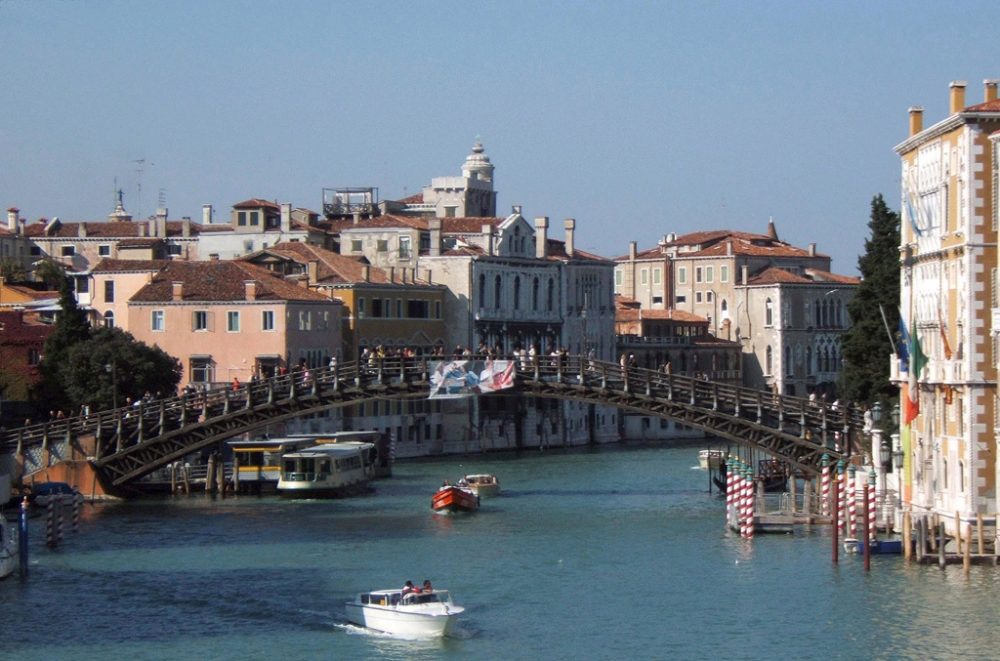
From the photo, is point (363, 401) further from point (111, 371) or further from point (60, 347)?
point (60, 347)

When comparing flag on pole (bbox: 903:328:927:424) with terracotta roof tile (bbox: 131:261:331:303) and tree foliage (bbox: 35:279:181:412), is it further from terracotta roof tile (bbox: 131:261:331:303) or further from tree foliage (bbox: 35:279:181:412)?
terracotta roof tile (bbox: 131:261:331:303)

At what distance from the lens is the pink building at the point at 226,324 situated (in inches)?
2675

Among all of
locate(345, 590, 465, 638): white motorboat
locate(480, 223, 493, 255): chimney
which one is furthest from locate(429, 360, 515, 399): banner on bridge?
locate(480, 223, 493, 255): chimney

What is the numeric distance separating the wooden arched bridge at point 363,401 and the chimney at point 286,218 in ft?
95.3

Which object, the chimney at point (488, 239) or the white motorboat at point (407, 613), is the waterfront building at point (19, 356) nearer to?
the chimney at point (488, 239)

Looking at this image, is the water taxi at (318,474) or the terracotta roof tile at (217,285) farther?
the terracotta roof tile at (217,285)

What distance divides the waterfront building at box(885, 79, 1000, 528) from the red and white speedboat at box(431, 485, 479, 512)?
1091 cm

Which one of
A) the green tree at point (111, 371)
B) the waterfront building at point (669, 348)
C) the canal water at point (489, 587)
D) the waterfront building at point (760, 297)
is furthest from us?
the waterfront building at point (760, 297)

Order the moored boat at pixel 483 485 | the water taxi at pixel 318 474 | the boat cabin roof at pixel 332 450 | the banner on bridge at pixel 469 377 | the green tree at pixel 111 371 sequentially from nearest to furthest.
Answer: the banner on bridge at pixel 469 377, the moored boat at pixel 483 485, the water taxi at pixel 318 474, the boat cabin roof at pixel 332 450, the green tree at pixel 111 371

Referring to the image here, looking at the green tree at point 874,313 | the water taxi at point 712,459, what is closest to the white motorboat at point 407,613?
the green tree at point 874,313

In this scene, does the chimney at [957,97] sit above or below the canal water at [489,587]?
above

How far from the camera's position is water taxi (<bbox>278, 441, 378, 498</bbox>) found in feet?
174

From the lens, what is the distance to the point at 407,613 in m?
32.6

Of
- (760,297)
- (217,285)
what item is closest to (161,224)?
(217,285)
